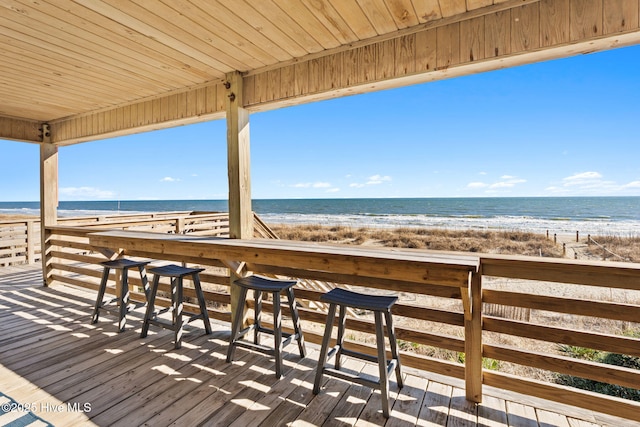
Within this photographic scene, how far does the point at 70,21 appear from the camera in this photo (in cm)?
185

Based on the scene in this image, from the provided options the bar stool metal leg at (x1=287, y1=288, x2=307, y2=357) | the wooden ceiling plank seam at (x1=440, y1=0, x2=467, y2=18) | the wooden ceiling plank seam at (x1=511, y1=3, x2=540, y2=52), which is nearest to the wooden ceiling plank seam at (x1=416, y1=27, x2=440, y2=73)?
the wooden ceiling plank seam at (x1=440, y1=0, x2=467, y2=18)

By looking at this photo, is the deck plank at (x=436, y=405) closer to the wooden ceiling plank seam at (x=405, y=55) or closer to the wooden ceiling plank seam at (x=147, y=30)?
the wooden ceiling plank seam at (x=405, y=55)

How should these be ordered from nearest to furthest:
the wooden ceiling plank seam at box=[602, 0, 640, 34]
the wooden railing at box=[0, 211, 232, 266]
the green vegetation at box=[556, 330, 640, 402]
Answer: the wooden ceiling plank seam at box=[602, 0, 640, 34]
the green vegetation at box=[556, 330, 640, 402]
the wooden railing at box=[0, 211, 232, 266]

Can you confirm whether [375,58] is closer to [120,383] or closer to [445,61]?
[445,61]

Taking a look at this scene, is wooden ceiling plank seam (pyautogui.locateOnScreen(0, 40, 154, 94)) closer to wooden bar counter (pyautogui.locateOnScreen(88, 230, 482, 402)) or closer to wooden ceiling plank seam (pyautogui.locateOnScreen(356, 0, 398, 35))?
wooden bar counter (pyautogui.locateOnScreen(88, 230, 482, 402))

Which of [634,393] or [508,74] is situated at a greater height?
[508,74]

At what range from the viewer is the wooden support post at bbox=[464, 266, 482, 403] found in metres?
1.79

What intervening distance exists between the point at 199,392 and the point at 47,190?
405 centimetres

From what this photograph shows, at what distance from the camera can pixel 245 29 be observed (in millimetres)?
1936

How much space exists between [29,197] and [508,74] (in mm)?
55419

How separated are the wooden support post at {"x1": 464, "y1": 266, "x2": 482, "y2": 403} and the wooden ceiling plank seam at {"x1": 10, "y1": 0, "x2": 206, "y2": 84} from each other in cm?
267

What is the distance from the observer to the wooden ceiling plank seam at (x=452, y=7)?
1668 millimetres

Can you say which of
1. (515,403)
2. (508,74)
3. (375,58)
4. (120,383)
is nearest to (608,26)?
(375,58)

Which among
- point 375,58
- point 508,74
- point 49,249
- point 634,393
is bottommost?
point 634,393
